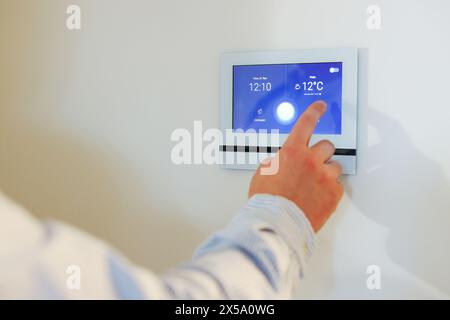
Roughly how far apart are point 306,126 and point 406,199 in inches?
7.8

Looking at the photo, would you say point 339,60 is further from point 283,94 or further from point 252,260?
point 252,260

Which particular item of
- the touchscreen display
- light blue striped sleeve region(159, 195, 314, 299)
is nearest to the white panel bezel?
the touchscreen display

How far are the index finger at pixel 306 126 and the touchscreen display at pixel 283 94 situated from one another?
4 cm

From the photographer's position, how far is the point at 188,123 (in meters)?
0.87

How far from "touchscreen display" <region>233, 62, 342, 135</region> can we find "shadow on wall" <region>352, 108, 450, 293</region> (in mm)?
63

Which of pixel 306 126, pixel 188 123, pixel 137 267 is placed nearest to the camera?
pixel 137 267

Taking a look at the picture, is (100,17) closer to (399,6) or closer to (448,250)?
(399,6)

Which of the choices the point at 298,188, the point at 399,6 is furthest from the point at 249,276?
the point at 399,6

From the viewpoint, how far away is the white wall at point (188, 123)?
29.2 inches

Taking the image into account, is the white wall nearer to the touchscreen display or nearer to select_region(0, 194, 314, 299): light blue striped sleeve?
the touchscreen display

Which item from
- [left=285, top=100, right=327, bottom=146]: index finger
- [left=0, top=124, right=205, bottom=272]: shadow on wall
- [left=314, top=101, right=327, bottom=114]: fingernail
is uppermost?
[left=314, top=101, right=327, bottom=114]: fingernail

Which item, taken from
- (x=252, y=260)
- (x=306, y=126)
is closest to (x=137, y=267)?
(x=252, y=260)

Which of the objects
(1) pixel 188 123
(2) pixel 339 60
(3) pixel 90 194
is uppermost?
(2) pixel 339 60

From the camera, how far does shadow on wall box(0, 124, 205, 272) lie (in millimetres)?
905
